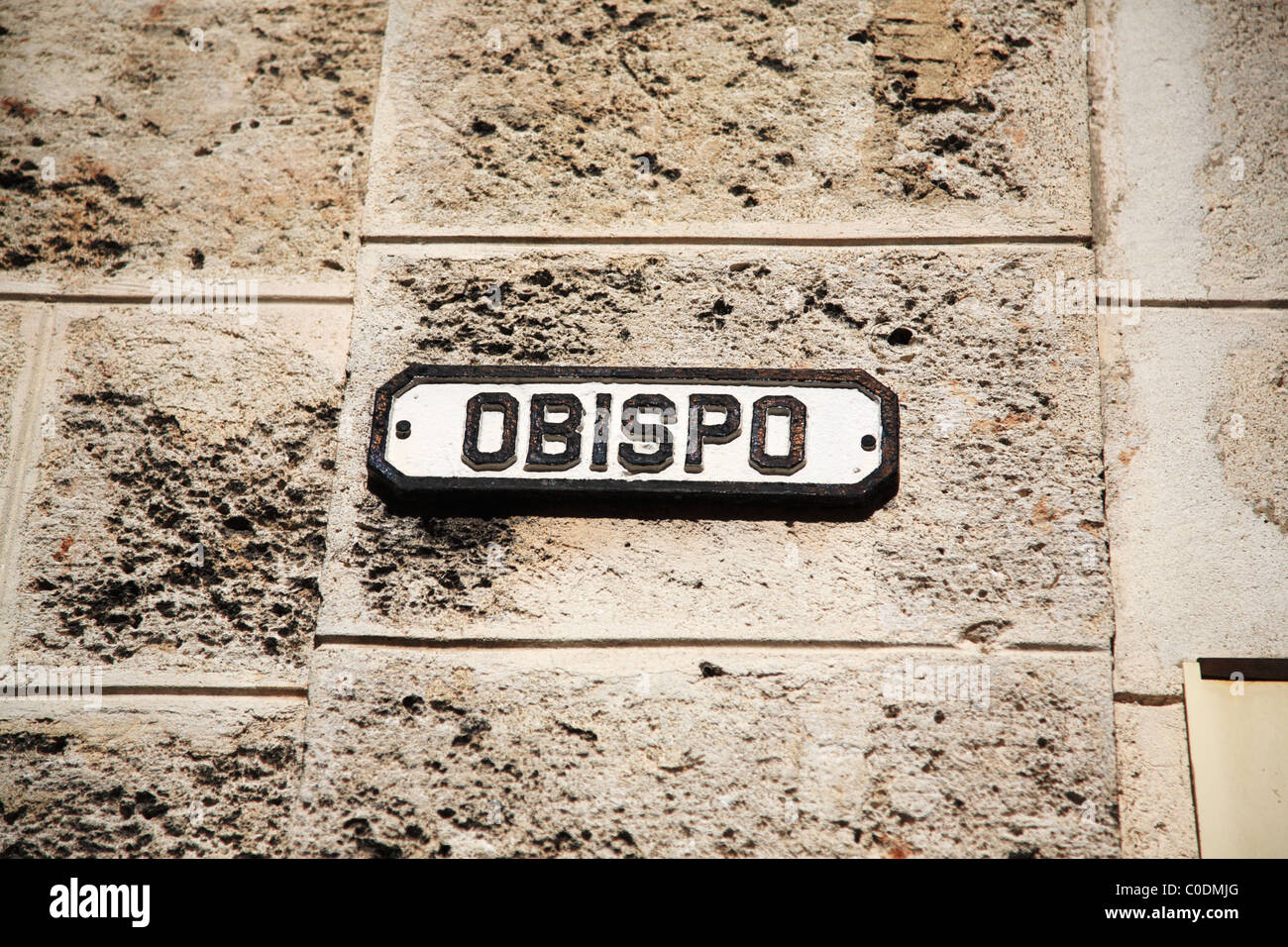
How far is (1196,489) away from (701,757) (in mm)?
995

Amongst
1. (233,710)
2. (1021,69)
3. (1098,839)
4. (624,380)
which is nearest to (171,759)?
(233,710)

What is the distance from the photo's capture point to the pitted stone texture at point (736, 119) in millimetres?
1718

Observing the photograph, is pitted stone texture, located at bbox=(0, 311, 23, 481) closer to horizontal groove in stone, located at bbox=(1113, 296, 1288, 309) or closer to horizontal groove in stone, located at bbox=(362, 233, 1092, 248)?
horizontal groove in stone, located at bbox=(362, 233, 1092, 248)

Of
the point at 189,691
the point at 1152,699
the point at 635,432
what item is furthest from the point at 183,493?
the point at 1152,699

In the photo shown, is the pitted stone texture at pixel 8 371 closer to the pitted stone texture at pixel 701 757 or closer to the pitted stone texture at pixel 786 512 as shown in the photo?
the pitted stone texture at pixel 786 512

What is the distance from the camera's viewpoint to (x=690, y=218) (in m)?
1.73

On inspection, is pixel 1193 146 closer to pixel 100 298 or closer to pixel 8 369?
pixel 100 298

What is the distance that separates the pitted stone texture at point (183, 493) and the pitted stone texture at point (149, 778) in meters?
0.09

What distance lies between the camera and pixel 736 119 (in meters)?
1.78

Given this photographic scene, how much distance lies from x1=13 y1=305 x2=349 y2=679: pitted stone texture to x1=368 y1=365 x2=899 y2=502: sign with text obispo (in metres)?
0.21

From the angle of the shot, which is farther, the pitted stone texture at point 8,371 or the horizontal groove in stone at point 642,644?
the pitted stone texture at point 8,371

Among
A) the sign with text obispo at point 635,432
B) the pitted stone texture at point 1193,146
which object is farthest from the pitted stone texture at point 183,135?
the pitted stone texture at point 1193,146
